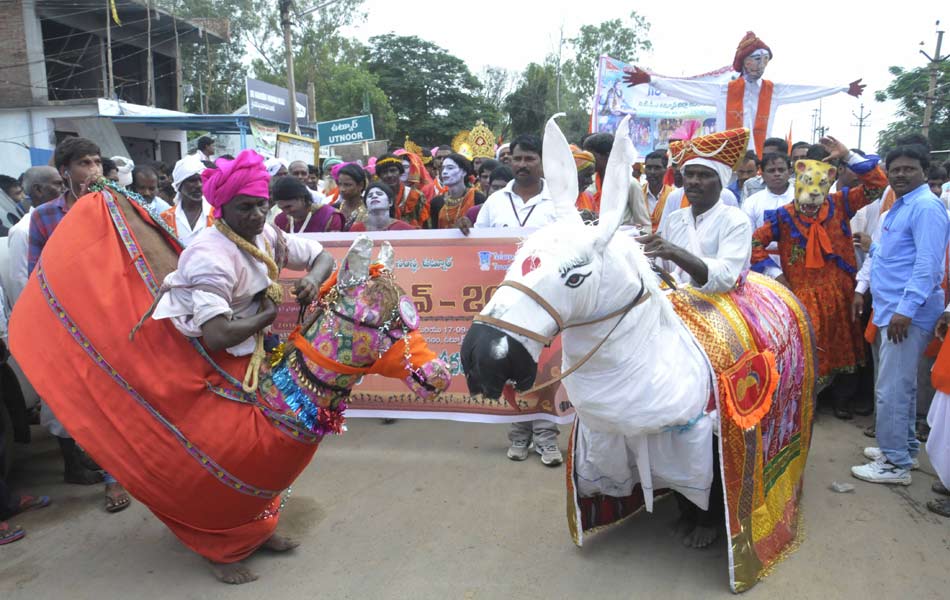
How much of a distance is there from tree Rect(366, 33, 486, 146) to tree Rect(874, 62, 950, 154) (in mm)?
22950

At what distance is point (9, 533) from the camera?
143 inches

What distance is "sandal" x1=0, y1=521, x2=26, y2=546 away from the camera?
3598 millimetres

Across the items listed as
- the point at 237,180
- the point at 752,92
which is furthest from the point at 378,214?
the point at 752,92

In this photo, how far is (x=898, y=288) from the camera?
12.7 feet

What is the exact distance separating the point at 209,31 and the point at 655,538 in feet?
90.2

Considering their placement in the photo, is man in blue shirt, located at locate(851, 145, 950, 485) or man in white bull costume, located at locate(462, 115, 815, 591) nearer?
man in white bull costume, located at locate(462, 115, 815, 591)

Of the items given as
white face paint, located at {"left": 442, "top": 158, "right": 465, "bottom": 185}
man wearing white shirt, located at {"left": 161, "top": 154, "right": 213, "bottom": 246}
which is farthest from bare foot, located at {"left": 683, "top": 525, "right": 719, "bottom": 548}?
white face paint, located at {"left": 442, "top": 158, "right": 465, "bottom": 185}

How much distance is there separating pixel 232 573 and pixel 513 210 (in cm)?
288

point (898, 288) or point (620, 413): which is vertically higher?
point (898, 288)

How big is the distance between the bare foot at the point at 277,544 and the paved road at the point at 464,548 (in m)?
0.06

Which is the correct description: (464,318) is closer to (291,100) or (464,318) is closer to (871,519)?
(871,519)

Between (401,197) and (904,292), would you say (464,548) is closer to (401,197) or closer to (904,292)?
(904,292)

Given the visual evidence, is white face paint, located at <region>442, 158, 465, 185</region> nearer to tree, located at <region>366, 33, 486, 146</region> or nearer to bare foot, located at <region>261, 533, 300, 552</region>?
bare foot, located at <region>261, 533, 300, 552</region>

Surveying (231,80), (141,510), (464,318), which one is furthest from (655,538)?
(231,80)
